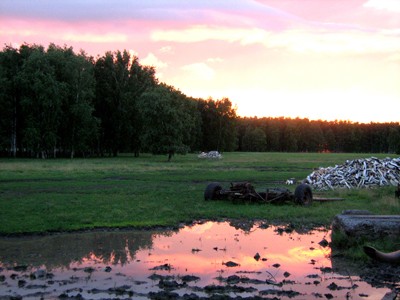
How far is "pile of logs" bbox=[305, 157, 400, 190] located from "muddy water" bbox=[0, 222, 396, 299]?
15.2 metres

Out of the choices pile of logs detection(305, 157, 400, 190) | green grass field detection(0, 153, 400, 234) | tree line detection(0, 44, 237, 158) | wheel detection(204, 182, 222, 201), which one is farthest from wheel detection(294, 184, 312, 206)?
tree line detection(0, 44, 237, 158)

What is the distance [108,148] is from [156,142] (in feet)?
72.4

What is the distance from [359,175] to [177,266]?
74.2 ft

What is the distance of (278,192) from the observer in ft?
71.4

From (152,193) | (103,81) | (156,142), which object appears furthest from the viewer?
(103,81)

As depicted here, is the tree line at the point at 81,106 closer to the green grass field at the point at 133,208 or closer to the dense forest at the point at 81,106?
the dense forest at the point at 81,106

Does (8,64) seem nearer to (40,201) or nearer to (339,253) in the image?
(40,201)

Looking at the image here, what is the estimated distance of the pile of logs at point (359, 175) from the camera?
2955 cm

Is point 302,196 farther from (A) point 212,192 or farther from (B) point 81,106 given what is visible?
(B) point 81,106

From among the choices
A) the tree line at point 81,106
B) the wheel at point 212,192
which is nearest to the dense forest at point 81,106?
the tree line at point 81,106

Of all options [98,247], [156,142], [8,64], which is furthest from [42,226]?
[8,64]

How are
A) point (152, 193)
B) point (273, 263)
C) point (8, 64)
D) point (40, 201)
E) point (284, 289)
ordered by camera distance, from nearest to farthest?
point (284, 289) → point (273, 263) → point (40, 201) → point (152, 193) → point (8, 64)

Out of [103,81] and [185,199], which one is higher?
[103,81]

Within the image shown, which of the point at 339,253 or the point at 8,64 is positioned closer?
the point at 339,253
